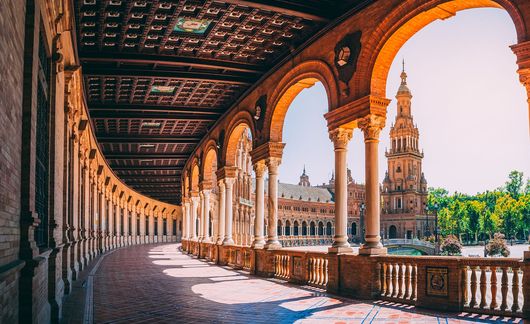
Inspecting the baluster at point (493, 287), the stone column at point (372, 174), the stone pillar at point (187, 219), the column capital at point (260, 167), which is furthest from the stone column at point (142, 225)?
the baluster at point (493, 287)

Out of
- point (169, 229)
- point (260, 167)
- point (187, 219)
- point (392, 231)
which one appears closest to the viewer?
point (260, 167)

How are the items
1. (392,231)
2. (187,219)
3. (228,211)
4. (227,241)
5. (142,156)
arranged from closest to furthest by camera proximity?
(227,241) < (228,211) < (142,156) < (187,219) < (392,231)

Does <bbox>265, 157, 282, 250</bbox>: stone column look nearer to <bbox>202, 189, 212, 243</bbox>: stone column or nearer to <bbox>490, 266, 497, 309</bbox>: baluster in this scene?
<bbox>490, 266, 497, 309</bbox>: baluster

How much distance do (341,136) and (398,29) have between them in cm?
316

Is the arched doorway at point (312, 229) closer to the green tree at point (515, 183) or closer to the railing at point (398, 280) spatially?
the green tree at point (515, 183)

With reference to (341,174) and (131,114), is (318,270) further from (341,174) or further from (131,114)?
(131,114)

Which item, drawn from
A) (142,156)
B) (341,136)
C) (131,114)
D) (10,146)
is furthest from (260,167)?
(142,156)

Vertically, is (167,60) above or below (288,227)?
above

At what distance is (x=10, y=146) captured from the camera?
16.5ft

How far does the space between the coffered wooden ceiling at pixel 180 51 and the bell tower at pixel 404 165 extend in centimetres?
9212

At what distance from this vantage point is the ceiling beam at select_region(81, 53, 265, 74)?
15.3 metres

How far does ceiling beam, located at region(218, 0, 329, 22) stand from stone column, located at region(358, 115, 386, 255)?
115 inches

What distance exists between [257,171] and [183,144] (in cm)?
1284

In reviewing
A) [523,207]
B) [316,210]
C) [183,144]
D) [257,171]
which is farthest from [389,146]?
[257,171]
